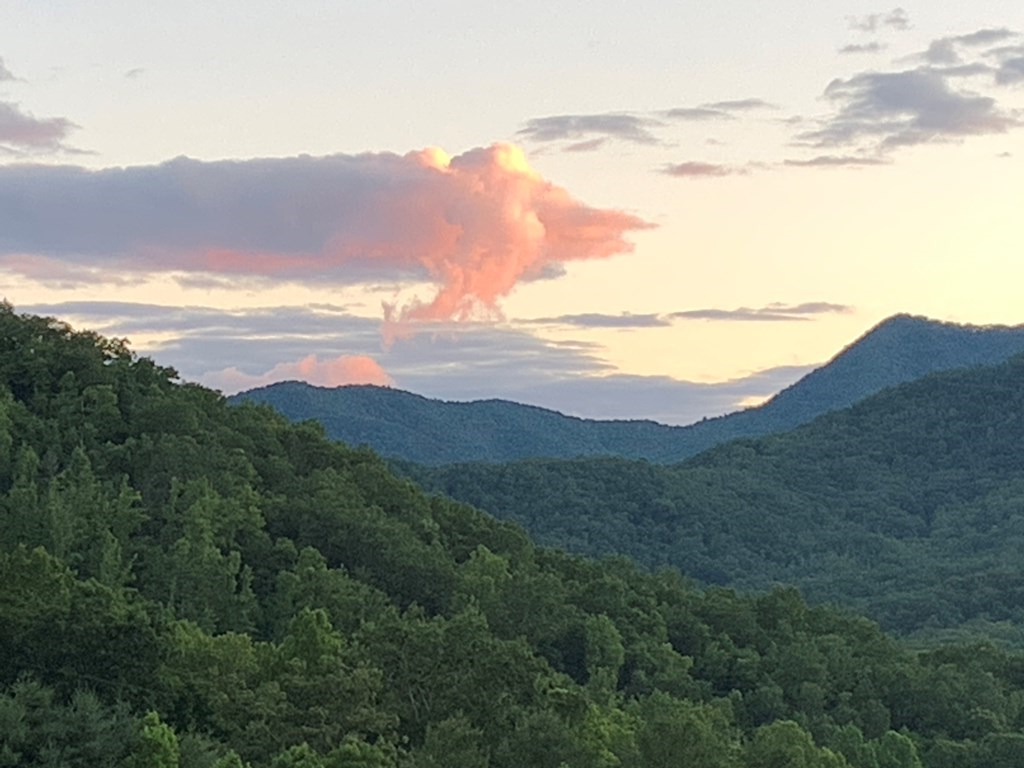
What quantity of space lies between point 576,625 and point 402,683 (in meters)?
38.7

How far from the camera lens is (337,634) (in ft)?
239

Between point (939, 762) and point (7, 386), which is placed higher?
point (7, 386)

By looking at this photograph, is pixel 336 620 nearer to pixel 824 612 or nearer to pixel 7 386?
pixel 7 386

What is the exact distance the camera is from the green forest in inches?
2322

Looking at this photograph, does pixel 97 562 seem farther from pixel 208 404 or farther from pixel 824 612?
pixel 824 612

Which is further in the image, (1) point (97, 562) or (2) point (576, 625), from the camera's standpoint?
(2) point (576, 625)

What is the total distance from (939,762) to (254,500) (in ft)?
143

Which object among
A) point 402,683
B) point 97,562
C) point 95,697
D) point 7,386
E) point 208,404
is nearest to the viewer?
point 95,697

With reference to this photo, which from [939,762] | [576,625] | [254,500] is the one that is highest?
[254,500]

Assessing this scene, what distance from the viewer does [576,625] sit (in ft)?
344

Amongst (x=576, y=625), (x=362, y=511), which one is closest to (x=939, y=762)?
(x=576, y=625)

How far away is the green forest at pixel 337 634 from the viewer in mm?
58969

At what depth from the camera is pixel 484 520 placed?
12712 cm

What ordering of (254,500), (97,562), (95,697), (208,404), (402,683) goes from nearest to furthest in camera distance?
(95,697), (402,683), (97,562), (254,500), (208,404)
